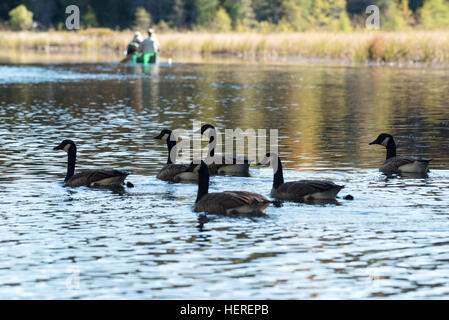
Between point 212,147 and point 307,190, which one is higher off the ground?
point 212,147

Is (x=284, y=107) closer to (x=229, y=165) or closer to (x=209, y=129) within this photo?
(x=209, y=129)

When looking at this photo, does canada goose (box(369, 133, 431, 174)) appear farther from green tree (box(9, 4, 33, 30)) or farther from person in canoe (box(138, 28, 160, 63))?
green tree (box(9, 4, 33, 30))

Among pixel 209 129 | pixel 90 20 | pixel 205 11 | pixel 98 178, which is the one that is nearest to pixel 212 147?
pixel 209 129

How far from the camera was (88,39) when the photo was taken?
9831 cm

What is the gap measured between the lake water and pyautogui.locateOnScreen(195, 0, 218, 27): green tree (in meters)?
98.2

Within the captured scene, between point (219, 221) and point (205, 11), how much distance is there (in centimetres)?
11835

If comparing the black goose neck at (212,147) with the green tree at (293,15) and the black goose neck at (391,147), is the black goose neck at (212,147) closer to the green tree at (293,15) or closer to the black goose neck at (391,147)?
the black goose neck at (391,147)

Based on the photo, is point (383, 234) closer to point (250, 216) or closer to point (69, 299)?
point (250, 216)

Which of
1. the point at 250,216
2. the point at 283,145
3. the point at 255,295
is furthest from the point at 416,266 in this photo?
the point at 283,145

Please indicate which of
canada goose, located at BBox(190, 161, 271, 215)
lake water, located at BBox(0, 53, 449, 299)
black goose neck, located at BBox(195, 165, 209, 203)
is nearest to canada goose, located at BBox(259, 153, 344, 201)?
lake water, located at BBox(0, 53, 449, 299)

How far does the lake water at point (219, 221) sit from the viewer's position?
973cm

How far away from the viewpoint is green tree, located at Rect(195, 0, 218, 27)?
128 meters

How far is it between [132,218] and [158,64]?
1992 inches

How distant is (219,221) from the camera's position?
42.4 feet
